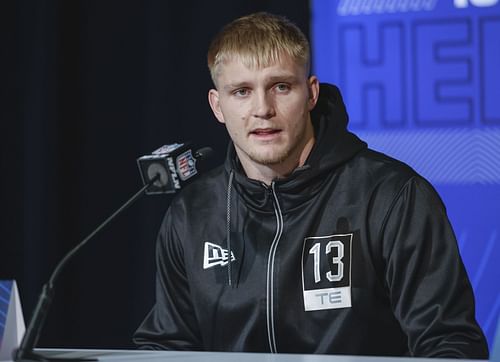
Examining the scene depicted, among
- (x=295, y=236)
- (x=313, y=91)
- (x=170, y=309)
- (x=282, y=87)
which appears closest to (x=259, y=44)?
(x=282, y=87)

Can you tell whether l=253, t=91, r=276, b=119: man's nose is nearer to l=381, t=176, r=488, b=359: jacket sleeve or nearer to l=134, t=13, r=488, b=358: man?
l=134, t=13, r=488, b=358: man

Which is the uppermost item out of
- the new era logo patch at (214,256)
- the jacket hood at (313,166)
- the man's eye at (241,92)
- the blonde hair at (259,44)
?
the blonde hair at (259,44)

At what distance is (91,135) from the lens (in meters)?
3.48

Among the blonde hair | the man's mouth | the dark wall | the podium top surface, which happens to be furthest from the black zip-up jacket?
the dark wall

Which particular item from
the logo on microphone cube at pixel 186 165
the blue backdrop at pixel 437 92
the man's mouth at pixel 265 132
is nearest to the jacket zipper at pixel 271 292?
the man's mouth at pixel 265 132

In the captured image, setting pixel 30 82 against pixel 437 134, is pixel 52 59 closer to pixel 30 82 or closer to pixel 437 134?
pixel 30 82

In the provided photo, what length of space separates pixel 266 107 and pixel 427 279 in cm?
53

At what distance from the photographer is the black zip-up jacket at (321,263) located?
1910 millimetres

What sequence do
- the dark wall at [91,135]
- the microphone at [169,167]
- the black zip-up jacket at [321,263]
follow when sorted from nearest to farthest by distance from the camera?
the microphone at [169,167]
the black zip-up jacket at [321,263]
the dark wall at [91,135]

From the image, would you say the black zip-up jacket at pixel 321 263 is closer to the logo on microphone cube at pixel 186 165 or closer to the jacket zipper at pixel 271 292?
the jacket zipper at pixel 271 292

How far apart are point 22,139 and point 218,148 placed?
80 cm

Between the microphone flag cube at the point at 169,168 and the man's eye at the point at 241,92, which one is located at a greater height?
the man's eye at the point at 241,92

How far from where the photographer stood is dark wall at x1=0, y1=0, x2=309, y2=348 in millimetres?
3340

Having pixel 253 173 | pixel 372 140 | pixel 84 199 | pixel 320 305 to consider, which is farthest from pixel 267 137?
pixel 84 199
